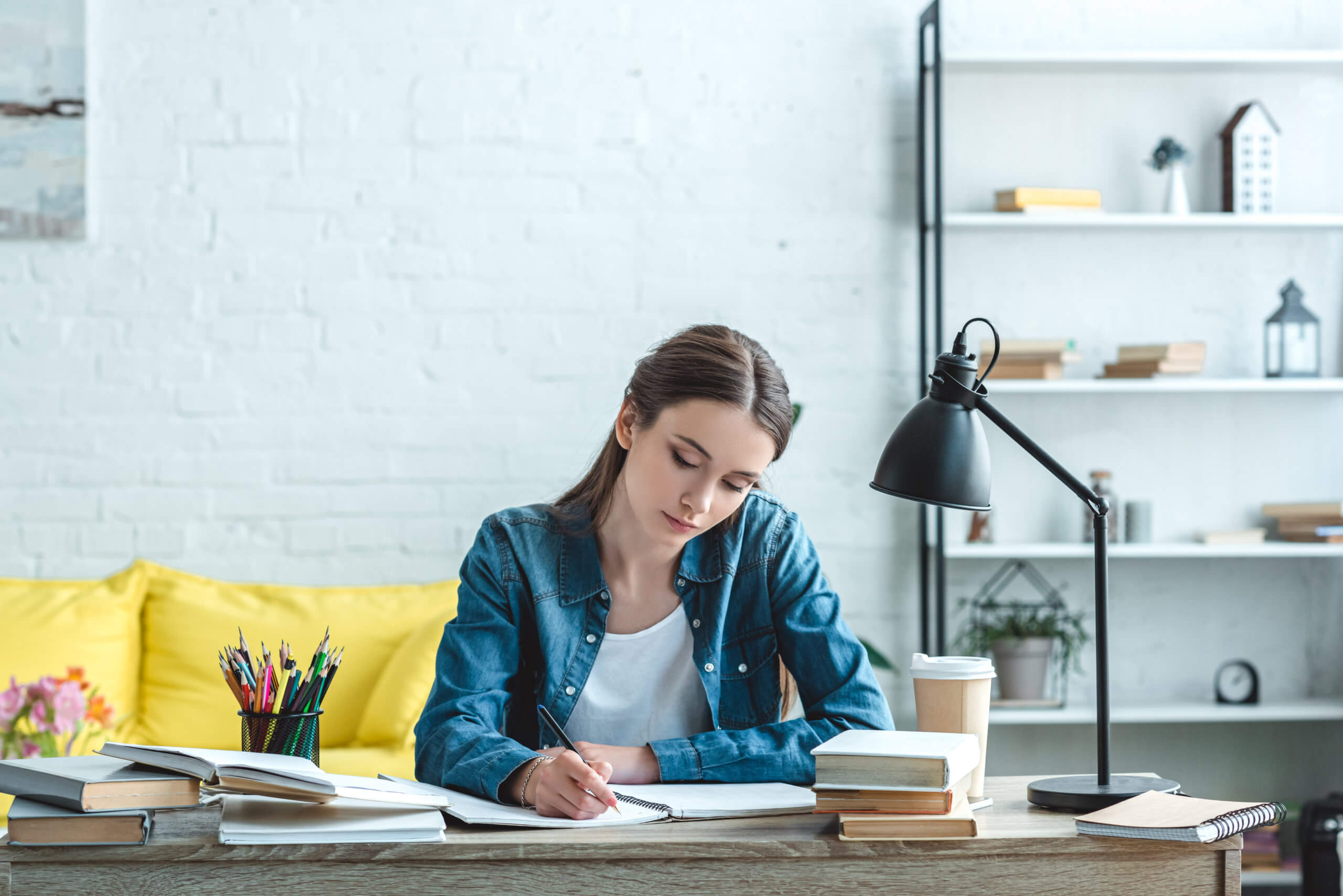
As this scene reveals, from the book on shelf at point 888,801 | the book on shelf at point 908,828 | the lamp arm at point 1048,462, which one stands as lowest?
the book on shelf at point 908,828

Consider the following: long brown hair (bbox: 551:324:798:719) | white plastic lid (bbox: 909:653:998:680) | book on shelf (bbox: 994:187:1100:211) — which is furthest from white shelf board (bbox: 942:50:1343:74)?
white plastic lid (bbox: 909:653:998:680)

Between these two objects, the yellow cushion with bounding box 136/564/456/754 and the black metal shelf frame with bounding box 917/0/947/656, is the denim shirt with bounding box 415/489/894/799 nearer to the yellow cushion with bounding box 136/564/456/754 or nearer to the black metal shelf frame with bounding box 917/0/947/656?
the yellow cushion with bounding box 136/564/456/754

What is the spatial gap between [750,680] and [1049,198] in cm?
177

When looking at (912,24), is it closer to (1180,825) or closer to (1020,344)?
(1020,344)

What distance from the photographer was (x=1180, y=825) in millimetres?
968

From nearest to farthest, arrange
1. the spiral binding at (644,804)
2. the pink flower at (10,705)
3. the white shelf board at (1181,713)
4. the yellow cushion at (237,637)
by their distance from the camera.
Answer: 1. the spiral binding at (644,804)
2. the pink flower at (10,705)
3. the yellow cushion at (237,637)
4. the white shelf board at (1181,713)

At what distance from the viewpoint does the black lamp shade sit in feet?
3.72

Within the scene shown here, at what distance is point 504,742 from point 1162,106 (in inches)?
101

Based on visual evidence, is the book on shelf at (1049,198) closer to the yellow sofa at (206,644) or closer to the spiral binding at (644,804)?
the yellow sofa at (206,644)

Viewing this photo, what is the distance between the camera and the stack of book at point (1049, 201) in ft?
9.14

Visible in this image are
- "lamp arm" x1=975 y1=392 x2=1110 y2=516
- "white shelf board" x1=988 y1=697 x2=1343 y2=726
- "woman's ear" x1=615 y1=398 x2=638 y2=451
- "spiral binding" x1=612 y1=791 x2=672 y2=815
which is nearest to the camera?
"spiral binding" x1=612 y1=791 x2=672 y2=815

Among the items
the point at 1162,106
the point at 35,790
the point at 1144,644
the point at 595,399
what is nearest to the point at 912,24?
the point at 1162,106

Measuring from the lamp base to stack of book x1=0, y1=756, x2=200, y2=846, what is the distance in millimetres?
776

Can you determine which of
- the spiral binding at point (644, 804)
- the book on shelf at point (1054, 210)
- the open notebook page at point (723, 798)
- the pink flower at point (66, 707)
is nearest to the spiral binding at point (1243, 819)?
the open notebook page at point (723, 798)
